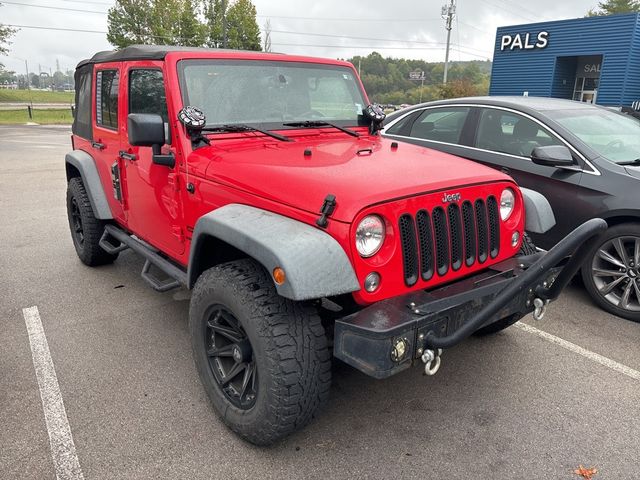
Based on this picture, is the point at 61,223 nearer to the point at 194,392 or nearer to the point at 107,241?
the point at 107,241

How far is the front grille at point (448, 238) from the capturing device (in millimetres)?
2406

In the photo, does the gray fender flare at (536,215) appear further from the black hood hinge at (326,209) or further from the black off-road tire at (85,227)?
the black off-road tire at (85,227)

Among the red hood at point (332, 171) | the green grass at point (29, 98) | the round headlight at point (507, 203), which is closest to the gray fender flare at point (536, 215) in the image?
the round headlight at point (507, 203)

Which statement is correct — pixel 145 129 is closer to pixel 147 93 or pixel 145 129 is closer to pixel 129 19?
pixel 147 93

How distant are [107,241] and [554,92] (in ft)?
77.5

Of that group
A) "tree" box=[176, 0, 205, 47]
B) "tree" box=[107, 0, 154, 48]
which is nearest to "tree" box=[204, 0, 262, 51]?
"tree" box=[176, 0, 205, 47]

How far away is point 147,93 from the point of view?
354cm

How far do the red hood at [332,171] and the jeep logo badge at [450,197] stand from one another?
3cm

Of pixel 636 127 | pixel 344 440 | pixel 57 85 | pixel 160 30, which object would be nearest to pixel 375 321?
pixel 344 440

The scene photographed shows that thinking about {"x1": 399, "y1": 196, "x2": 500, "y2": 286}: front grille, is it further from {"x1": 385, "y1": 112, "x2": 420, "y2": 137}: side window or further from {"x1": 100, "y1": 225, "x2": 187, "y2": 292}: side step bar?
{"x1": 385, "y1": 112, "x2": 420, "y2": 137}: side window

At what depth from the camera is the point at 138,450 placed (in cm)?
254

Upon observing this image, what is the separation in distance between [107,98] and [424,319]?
3368mm

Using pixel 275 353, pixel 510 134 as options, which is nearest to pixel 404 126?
pixel 510 134

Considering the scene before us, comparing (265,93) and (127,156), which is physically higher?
(265,93)
